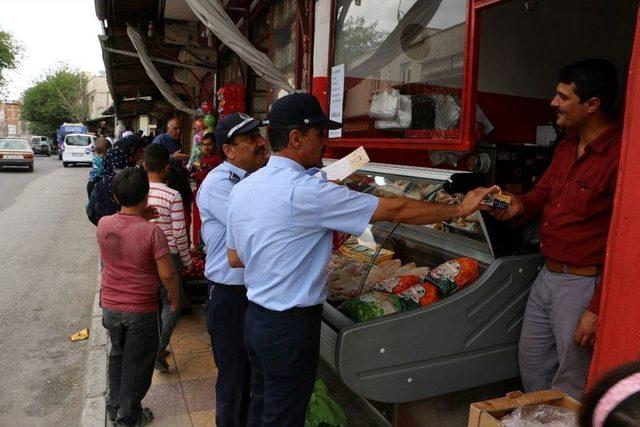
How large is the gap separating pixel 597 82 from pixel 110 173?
4064mm

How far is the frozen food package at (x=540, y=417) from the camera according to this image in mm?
→ 1805

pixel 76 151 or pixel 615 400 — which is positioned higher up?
pixel 76 151

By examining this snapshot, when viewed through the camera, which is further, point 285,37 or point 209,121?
point 209,121

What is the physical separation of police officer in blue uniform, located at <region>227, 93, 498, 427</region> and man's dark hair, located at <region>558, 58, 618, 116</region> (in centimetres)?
61

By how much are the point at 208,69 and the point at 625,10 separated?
656cm

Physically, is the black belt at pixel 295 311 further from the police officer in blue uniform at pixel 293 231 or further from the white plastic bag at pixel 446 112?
the white plastic bag at pixel 446 112

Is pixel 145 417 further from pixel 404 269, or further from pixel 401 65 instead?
pixel 401 65

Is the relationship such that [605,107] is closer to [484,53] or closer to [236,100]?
[484,53]

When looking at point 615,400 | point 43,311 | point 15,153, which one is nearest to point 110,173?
point 43,311

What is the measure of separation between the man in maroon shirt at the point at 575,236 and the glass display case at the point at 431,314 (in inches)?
5.3

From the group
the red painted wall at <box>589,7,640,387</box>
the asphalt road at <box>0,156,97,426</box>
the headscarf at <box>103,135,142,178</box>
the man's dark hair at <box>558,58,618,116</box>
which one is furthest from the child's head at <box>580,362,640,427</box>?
the headscarf at <box>103,135,142,178</box>

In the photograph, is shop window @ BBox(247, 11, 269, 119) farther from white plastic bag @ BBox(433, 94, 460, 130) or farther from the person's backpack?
white plastic bag @ BBox(433, 94, 460, 130)

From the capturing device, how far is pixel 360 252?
3244 millimetres

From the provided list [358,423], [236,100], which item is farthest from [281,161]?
[236,100]
